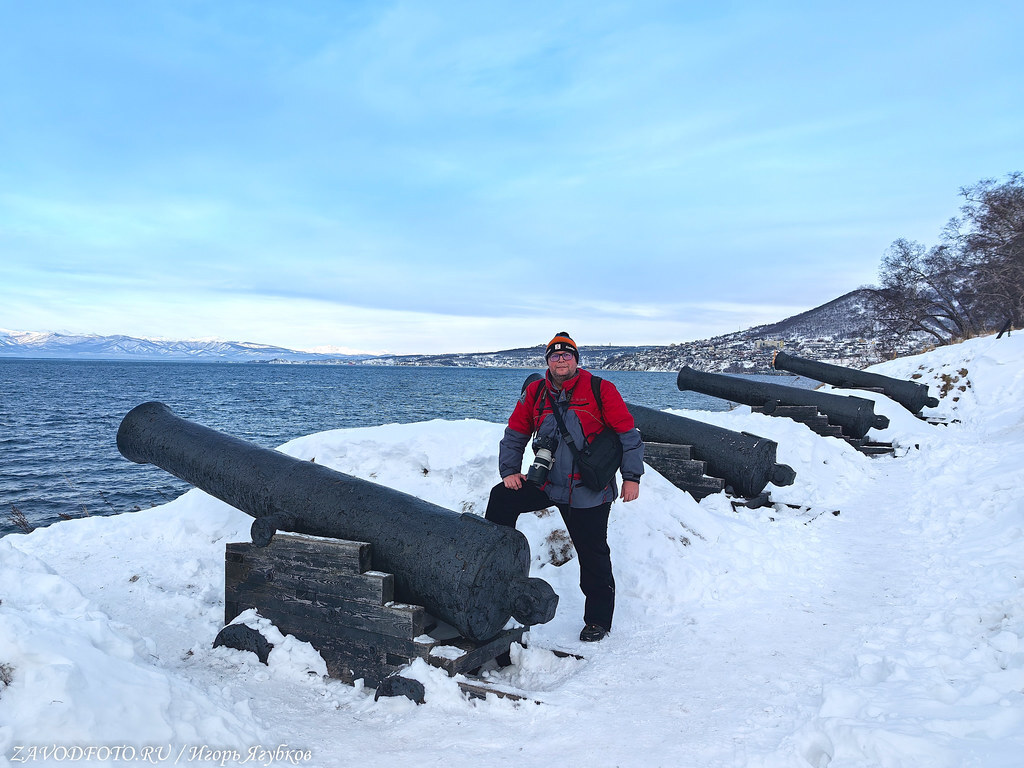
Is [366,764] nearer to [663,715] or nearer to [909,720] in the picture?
[663,715]

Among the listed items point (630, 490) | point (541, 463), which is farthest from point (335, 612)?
point (630, 490)

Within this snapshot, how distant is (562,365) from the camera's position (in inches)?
187

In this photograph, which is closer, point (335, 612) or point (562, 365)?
point (335, 612)

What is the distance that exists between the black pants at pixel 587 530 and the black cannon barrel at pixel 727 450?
11.9ft

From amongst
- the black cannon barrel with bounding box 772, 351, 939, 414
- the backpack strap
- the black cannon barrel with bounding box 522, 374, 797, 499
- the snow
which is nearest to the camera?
the backpack strap

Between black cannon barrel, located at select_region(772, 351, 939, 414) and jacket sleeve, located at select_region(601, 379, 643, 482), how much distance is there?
44.9 feet

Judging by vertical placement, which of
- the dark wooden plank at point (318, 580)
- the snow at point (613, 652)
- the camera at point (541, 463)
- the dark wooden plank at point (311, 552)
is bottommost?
the snow at point (613, 652)

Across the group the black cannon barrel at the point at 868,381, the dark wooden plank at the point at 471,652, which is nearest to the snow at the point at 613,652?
the dark wooden plank at the point at 471,652

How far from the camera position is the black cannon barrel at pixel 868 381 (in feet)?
57.7

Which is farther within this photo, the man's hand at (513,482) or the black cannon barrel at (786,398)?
the black cannon barrel at (786,398)

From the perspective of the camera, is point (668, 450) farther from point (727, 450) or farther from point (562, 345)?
point (562, 345)

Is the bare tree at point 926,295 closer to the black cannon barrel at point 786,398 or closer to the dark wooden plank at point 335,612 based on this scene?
the black cannon barrel at point 786,398

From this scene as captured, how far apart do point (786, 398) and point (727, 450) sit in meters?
5.74

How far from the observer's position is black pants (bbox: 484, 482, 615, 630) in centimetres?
483
